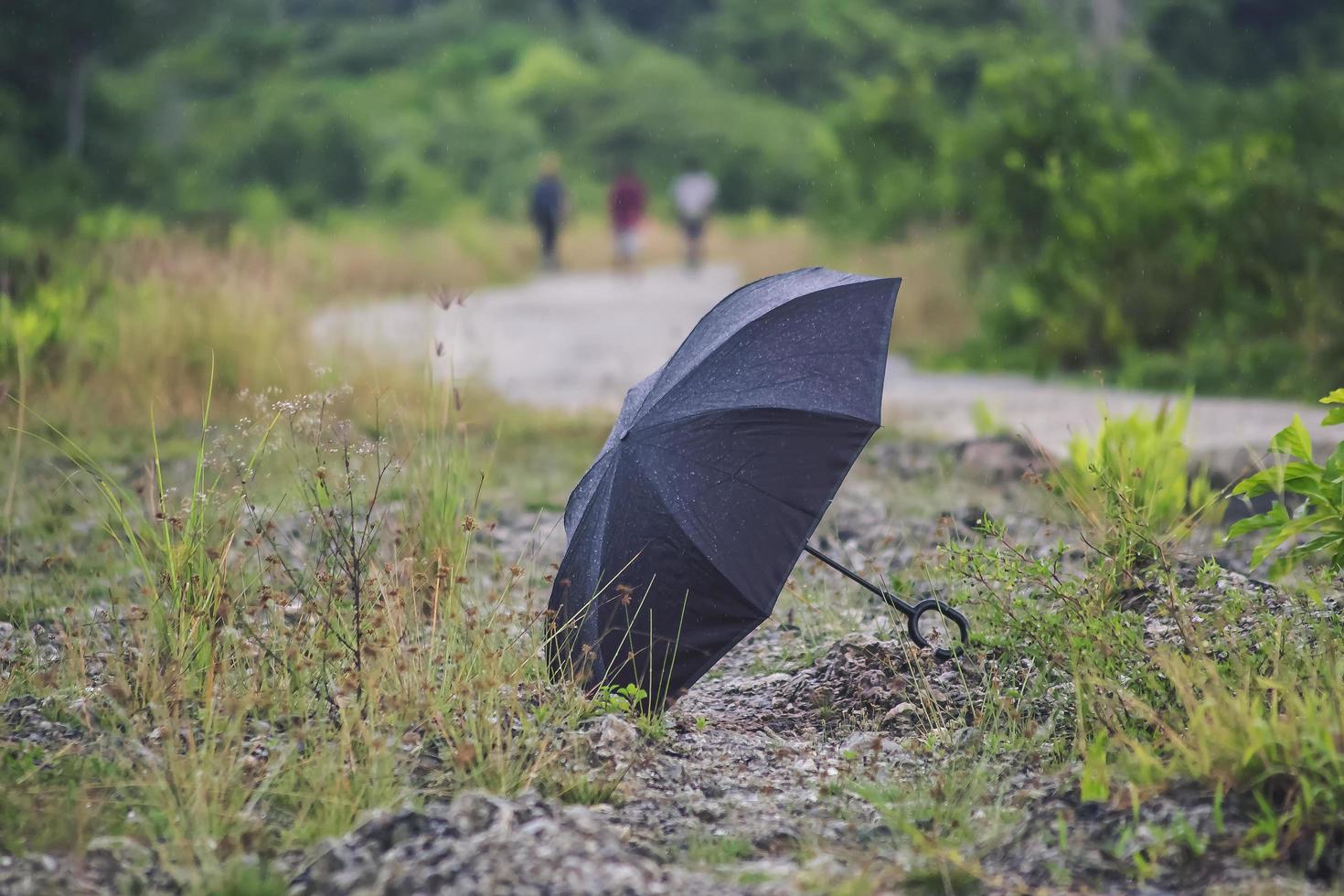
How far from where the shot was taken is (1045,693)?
4090 mm

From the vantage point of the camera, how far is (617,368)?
12406 mm

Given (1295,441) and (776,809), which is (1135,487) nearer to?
(1295,441)

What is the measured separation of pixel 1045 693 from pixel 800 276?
53.7 inches

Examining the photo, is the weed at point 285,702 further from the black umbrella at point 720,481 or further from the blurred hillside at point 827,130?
the blurred hillside at point 827,130

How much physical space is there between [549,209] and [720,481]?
62.9ft

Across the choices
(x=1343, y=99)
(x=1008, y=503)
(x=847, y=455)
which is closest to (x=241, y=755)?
(x=847, y=455)

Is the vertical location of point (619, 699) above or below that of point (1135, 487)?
below

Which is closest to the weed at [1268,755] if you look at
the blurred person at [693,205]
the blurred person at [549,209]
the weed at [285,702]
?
the weed at [285,702]

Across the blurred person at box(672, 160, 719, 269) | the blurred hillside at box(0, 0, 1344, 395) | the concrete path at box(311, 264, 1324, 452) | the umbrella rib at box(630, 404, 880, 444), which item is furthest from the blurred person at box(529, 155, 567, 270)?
A: the umbrella rib at box(630, 404, 880, 444)

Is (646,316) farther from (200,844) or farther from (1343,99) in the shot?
(200,844)

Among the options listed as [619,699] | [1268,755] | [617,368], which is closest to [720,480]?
[619,699]

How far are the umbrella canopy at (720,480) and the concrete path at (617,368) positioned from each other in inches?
56.2

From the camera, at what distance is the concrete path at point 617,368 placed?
8680 mm

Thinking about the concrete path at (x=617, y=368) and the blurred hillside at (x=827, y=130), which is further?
the blurred hillside at (x=827, y=130)
